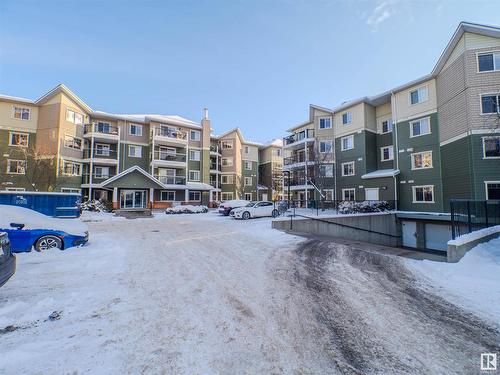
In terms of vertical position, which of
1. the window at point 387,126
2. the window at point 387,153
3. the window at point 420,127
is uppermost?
the window at point 387,126

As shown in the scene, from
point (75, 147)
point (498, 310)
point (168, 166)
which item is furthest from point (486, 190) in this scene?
point (75, 147)

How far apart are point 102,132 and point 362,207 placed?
1308 inches

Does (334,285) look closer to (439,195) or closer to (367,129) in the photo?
(439,195)

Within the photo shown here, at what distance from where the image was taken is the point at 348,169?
2897cm

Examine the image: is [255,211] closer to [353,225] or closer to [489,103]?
Answer: [353,225]

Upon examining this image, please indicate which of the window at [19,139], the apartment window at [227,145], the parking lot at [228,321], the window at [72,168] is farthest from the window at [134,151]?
the parking lot at [228,321]

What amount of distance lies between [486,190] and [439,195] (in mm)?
3717

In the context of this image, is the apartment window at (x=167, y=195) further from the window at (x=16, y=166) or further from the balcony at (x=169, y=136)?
the window at (x=16, y=166)

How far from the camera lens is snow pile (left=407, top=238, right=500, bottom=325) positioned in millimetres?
4654

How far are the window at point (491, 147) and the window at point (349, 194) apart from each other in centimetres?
1195

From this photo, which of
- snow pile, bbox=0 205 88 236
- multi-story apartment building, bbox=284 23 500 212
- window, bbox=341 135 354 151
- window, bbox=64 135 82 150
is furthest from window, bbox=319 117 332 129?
window, bbox=64 135 82 150

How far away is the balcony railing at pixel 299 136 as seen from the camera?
32906mm

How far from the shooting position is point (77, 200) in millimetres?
17594

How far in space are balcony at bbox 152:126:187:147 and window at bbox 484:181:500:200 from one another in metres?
34.0
